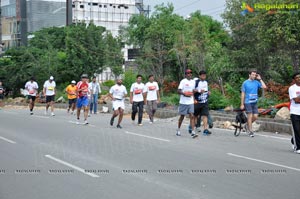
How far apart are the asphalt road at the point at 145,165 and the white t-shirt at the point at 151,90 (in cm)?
316

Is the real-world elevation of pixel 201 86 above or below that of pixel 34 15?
below

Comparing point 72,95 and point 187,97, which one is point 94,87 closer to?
point 72,95

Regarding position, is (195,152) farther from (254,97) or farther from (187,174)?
(254,97)

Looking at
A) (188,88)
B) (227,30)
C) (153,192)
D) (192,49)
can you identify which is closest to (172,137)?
(188,88)

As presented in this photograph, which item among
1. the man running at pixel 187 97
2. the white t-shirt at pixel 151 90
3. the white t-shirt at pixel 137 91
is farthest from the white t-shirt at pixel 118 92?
the man running at pixel 187 97

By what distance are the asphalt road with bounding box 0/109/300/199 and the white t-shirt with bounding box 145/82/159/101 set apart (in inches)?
125

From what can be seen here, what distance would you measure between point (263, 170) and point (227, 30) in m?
17.0

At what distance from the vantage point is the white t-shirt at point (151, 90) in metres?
17.1

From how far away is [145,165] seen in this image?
358 inches

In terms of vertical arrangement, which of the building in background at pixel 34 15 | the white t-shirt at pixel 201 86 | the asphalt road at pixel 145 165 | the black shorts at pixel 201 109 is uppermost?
the building in background at pixel 34 15

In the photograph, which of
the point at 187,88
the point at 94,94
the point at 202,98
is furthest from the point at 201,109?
the point at 94,94

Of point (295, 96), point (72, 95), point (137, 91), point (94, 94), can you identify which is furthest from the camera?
point (94, 94)

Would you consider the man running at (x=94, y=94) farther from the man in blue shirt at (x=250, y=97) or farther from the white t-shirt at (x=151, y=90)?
the man in blue shirt at (x=250, y=97)

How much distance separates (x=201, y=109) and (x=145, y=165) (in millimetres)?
4776
